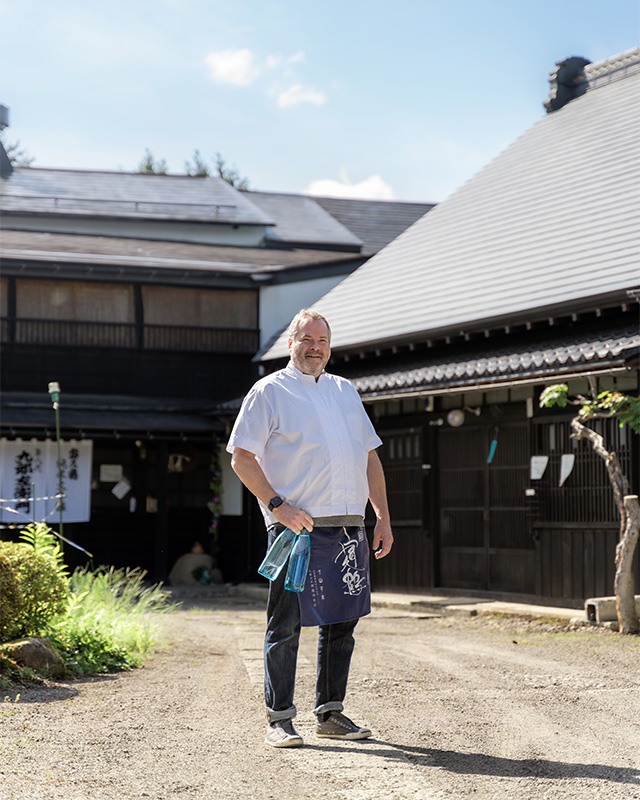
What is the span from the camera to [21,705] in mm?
5742

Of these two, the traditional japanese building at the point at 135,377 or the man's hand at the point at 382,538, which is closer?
the man's hand at the point at 382,538

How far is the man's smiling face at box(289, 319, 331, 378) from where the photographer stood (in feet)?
16.2

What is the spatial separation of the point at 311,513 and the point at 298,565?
0.26 metres

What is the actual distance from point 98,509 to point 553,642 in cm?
1059

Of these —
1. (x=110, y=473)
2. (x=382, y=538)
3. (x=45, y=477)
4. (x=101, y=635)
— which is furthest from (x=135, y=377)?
(x=382, y=538)

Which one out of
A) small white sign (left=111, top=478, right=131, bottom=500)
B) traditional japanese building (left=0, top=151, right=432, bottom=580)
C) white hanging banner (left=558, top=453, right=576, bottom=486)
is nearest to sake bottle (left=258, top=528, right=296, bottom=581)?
white hanging banner (left=558, top=453, right=576, bottom=486)

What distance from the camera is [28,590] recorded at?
23.3ft

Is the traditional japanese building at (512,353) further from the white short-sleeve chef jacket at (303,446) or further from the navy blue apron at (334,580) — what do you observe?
the navy blue apron at (334,580)

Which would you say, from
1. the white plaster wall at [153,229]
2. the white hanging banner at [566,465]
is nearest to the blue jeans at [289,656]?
the white hanging banner at [566,465]

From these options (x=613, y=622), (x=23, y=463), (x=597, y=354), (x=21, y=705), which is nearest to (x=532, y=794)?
(x=21, y=705)

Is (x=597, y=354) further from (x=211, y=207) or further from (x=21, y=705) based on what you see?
(x=211, y=207)

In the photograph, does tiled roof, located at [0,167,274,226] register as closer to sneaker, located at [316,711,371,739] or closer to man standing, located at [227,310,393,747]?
man standing, located at [227,310,393,747]

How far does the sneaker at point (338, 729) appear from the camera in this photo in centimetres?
470

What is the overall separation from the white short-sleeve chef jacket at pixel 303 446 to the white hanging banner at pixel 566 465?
6.83 m
